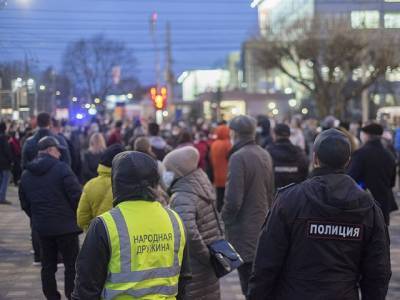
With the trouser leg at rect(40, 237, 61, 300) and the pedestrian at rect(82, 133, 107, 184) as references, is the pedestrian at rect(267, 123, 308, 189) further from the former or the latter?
the pedestrian at rect(82, 133, 107, 184)

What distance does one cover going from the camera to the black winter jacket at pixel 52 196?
23.8ft

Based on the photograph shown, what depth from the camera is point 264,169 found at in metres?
7.18

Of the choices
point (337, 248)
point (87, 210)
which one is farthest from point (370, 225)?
point (87, 210)

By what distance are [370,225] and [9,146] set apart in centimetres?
1405

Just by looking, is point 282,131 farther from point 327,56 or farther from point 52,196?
point 327,56

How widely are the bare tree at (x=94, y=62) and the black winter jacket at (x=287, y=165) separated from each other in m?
31.6

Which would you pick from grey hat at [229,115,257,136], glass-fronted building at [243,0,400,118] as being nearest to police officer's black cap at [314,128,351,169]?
grey hat at [229,115,257,136]

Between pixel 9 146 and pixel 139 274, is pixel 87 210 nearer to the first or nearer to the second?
pixel 139 274

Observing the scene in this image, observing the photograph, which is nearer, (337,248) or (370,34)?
(337,248)

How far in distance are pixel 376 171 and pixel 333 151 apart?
5.29 m

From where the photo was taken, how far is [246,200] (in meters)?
7.07

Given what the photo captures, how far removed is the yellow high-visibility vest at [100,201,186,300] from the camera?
3.73 meters

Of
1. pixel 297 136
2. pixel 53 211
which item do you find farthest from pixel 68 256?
pixel 297 136

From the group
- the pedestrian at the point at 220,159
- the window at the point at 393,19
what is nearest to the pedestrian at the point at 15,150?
the pedestrian at the point at 220,159
